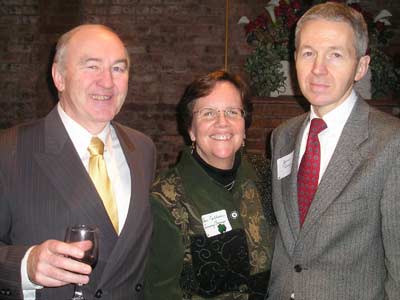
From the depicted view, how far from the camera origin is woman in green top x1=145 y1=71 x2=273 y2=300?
1.93 meters

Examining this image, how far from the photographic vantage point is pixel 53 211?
1668mm

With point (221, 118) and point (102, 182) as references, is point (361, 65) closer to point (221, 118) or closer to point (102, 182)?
point (221, 118)

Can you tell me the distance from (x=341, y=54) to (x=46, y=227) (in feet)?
4.58

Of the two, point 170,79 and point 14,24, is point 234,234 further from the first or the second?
point 14,24

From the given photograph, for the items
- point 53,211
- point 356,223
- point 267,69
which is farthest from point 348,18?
point 267,69

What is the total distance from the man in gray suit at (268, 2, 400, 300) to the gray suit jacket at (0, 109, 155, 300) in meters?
0.68

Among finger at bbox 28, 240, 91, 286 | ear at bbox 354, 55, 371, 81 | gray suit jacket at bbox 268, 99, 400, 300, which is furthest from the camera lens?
ear at bbox 354, 55, 371, 81

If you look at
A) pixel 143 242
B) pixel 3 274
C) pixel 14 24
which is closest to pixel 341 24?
pixel 143 242

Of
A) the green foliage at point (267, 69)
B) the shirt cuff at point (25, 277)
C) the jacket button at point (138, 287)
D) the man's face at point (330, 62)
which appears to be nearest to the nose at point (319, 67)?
the man's face at point (330, 62)

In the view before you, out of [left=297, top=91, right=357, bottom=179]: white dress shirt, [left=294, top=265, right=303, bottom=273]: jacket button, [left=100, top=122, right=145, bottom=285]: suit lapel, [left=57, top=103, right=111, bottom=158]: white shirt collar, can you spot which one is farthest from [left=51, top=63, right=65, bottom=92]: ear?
[left=294, top=265, right=303, bottom=273]: jacket button

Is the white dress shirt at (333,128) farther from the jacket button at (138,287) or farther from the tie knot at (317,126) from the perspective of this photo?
the jacket button at (138,287)

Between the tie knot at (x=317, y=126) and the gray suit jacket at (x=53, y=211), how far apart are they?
0.84 meters

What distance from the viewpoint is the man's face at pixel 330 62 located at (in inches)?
66.8

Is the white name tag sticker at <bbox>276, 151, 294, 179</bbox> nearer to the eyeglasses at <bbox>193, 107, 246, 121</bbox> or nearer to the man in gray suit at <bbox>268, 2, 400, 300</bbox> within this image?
the man in gray suit at <bbox>268, 2, 400, 300</bbox>
